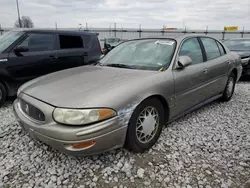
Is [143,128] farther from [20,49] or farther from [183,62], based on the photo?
[20,49]

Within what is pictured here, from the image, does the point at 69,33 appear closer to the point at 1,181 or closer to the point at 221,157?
the point at 1,181

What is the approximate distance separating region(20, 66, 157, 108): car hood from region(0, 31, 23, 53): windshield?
199 cm

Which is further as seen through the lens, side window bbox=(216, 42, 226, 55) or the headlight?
side window bbox=(216, 42, 226, 55)

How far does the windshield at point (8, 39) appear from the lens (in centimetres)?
414

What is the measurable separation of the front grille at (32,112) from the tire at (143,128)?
91 cm

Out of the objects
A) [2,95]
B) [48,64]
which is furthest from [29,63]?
[2,95]

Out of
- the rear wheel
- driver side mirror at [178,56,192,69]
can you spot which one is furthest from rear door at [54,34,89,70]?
driver side mirror at [178,56,192,69]

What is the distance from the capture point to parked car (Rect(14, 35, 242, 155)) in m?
1.94

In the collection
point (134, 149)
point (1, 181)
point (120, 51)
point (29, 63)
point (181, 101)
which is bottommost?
point (1, 181)

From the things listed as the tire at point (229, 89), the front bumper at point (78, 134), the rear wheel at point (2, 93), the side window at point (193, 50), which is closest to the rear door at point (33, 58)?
the rear wheel at point (2, 93)

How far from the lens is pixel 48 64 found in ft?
15.0

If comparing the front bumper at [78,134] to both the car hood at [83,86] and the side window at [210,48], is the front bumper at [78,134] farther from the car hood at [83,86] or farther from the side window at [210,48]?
the side window at [210,48]

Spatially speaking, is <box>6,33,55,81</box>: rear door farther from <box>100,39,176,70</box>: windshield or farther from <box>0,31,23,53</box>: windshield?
<box>100,39,176,70</box>: windshield

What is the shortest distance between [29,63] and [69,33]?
1.29 metres
